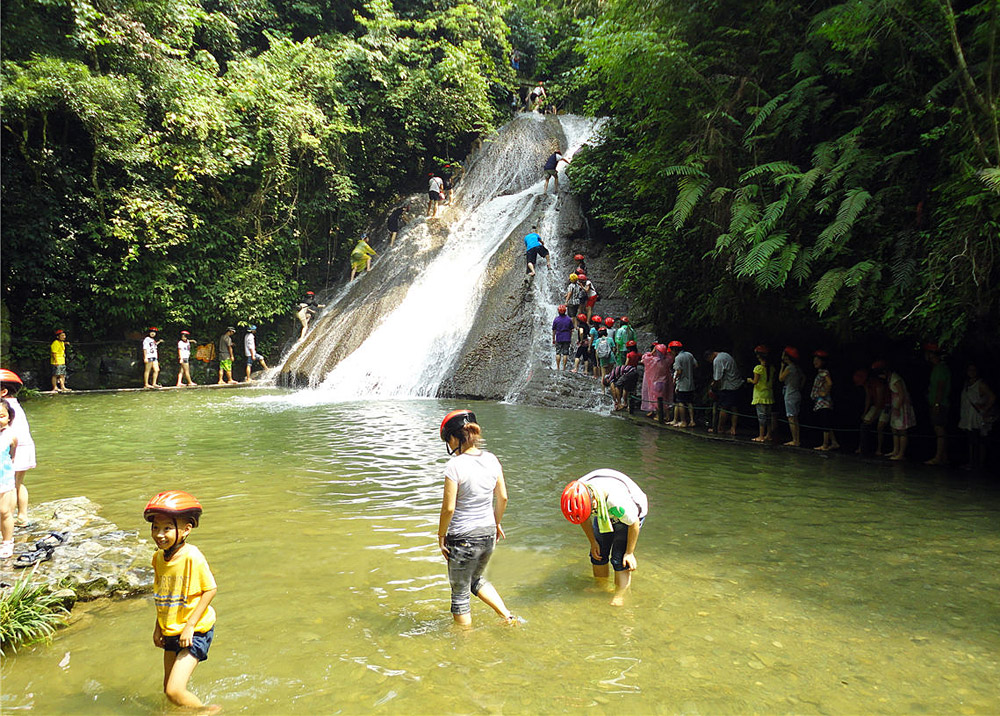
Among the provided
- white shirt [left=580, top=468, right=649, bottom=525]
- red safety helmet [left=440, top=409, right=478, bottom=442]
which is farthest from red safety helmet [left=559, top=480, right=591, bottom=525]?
red safety helmet [left=440, top=409, right=478, bottom=442]

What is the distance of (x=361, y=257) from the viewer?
83.0 feet

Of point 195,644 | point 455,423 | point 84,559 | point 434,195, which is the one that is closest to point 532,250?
point 434,195

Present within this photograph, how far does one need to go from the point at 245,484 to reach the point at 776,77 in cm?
1077

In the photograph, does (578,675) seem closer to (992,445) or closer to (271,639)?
(271,639)

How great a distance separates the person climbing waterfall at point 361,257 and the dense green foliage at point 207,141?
1.62 metres

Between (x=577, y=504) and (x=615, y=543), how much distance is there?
1.75 ft

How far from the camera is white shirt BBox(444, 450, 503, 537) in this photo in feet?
14.0

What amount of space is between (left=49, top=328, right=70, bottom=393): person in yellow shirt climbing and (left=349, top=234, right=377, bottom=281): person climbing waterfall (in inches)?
390

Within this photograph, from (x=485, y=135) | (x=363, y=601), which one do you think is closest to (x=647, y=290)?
(x=363, y=601)

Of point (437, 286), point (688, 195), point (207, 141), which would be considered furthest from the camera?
point (437, 286)

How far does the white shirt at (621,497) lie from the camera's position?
15.8ft

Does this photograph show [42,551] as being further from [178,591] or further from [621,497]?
[621,497]

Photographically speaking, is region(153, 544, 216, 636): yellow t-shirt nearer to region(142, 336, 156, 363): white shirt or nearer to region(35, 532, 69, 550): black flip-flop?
region(35, 532, 69, 550): black flip-flop

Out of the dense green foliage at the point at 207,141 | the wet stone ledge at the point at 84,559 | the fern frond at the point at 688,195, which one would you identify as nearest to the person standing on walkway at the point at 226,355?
the dense green foliage at the point at 207,141
